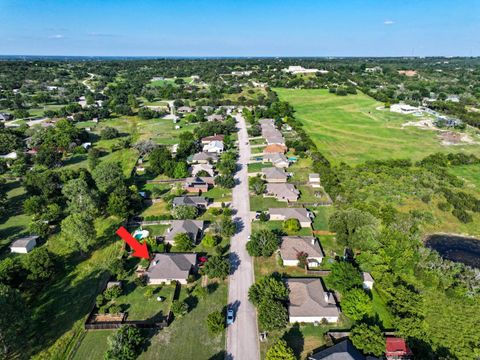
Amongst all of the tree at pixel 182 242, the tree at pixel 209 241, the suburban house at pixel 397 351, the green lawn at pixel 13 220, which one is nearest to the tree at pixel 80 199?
the green lawn at pixel 13 220

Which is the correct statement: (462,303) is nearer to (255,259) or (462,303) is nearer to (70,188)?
(255,259)

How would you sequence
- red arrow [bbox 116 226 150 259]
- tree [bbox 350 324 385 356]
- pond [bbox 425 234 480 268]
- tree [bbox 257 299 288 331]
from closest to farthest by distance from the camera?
1. tree [bbox 350 324 385 356]
2. tree [bbox 257 299 288 331]
3. red arrow [bbox 116 226 150 259]
4. pond [bbox 425 234 480 268]

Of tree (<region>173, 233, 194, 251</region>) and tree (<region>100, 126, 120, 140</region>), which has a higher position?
tree (<region>100, 126, 120, 140</region>)

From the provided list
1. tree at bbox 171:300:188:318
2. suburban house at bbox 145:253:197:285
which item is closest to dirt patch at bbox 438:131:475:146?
suburban house at bbox 145:253:197:285

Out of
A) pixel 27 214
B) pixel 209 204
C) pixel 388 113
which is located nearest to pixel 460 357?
pixel 209 204

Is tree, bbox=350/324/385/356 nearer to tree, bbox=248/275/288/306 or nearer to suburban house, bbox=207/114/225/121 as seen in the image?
tree, bbox=248/275/288/306

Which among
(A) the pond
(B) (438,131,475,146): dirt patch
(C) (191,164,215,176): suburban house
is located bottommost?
(A) the pond
